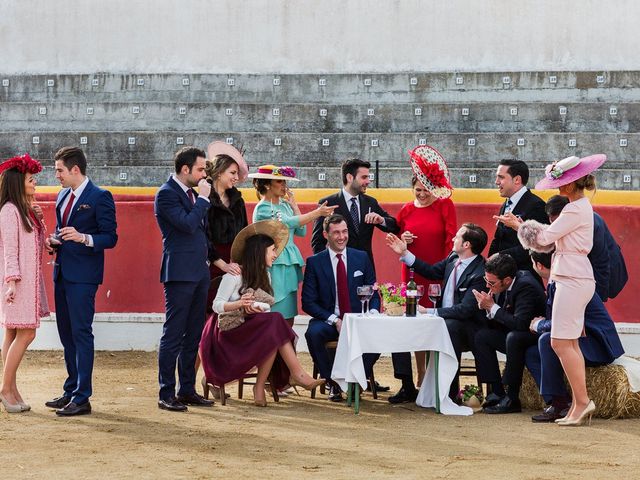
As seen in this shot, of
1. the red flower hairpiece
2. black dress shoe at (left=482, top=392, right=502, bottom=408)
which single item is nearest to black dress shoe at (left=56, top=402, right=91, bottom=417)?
the red flower hairpiece

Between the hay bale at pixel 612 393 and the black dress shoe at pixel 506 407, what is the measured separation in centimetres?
43

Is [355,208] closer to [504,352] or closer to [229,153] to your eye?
[229,153]

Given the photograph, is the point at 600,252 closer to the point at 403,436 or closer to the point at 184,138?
the point at 403,436

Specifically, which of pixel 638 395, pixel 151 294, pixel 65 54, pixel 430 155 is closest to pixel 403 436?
pixel 638 395

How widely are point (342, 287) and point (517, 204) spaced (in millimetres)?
1462

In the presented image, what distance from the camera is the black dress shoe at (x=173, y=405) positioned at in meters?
9.26

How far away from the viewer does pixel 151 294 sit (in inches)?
515

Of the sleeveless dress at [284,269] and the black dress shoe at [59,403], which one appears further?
the sleeveless dress at [284,269]

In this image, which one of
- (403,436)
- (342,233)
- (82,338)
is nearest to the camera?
(403,436)

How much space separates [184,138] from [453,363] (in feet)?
33.3

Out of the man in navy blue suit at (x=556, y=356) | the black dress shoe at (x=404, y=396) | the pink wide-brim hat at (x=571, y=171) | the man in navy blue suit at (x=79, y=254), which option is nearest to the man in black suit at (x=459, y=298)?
the black dress shoe at (x=404, y=396)

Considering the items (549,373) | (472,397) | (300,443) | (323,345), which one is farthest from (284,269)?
(300,443)

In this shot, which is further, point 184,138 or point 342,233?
point 184,138

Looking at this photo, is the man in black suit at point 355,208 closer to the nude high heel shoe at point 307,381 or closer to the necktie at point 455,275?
the necktie at point 455,275
